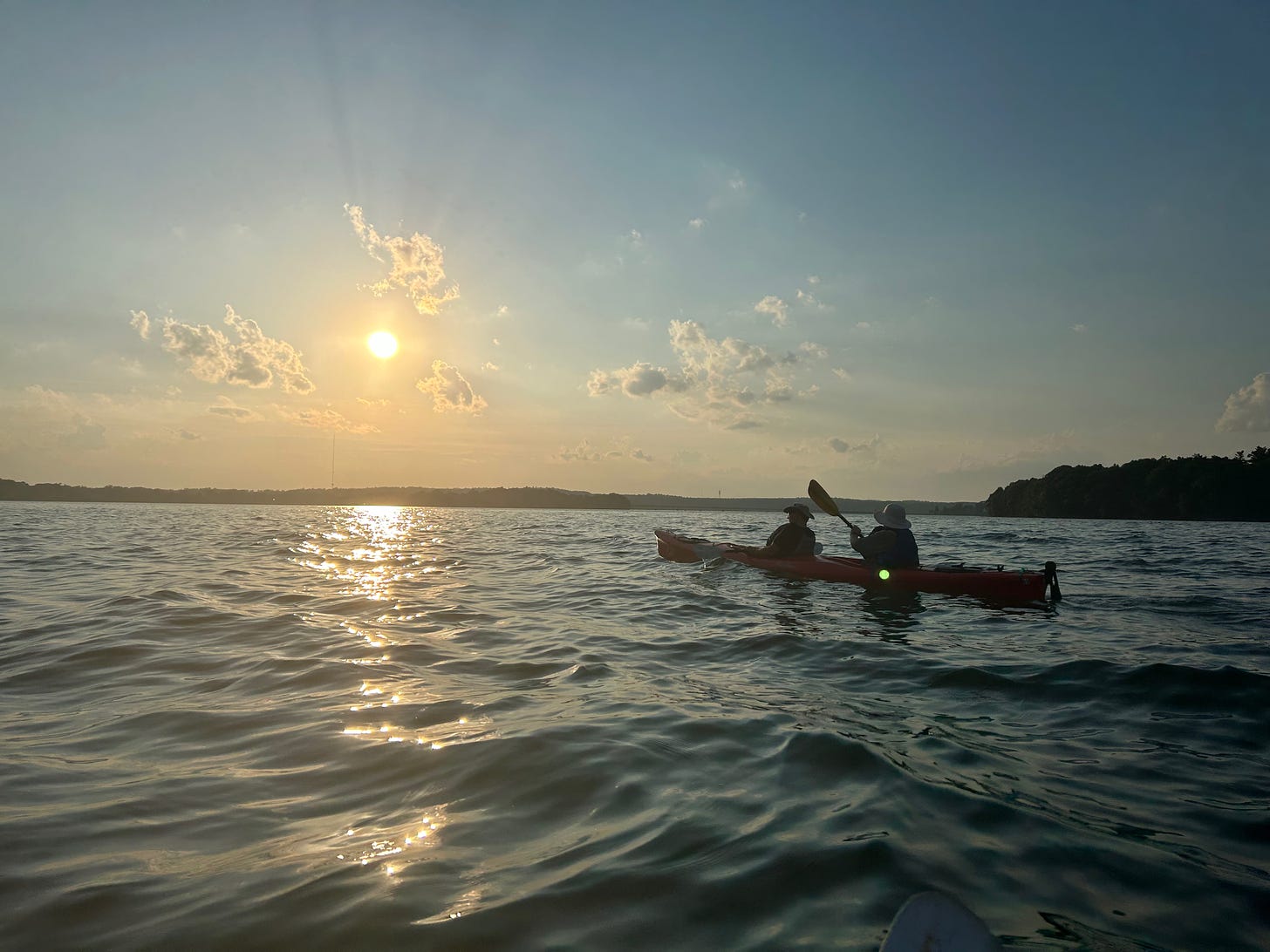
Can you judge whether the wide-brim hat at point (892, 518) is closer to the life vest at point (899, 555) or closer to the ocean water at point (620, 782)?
the life vest at point (899, 555)

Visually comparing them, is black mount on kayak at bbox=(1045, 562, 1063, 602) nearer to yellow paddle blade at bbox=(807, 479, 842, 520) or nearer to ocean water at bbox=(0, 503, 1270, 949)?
ocean water at bbox=(0, 503, 1270, 949)

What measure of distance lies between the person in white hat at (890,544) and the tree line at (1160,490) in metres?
83.7

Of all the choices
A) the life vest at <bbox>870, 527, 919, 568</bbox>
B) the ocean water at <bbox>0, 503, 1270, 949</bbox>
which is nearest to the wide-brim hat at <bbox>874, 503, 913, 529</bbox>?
the life vest at <bbox>870, 527, 919, 568</bbox>

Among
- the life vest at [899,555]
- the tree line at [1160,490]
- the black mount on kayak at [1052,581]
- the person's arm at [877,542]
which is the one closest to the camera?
the black mount on kayak at [1052,581]

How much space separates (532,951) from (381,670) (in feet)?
16.4

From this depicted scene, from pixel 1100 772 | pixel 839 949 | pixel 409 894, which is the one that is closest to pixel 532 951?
pixel 409 894

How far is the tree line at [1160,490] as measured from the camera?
73438mm

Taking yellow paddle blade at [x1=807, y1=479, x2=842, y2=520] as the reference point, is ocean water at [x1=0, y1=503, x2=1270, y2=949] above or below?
below

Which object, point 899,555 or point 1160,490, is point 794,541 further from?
point 1160,490

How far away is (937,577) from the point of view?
1258 centimetres

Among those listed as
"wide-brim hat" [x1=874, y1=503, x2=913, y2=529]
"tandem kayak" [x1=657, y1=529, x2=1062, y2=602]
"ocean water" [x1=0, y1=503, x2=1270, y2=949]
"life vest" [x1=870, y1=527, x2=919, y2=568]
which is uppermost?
"wide-brim hat" [x1=874, y1=503, x2=913, y2=529]

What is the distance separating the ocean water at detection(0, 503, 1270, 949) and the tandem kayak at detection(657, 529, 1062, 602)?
2082mm

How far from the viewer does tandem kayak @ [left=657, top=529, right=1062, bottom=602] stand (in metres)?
12.1

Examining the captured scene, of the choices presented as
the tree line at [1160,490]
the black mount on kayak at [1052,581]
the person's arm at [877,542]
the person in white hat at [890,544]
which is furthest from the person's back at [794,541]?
the tree line at [1160,490]
